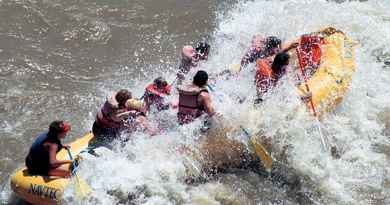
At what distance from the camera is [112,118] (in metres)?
6.93

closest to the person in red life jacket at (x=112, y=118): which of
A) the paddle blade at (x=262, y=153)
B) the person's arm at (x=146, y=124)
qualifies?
the person's arm at (x=146, y=124)

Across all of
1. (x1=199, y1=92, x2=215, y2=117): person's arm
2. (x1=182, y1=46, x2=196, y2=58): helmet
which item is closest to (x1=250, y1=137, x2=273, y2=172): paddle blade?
(x1=199, y1=92, x2=215, y2=117): person's arm

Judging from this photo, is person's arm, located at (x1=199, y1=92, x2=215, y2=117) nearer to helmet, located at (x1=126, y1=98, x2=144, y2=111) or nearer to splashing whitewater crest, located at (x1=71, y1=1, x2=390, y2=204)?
splashing whitewater crest, located at (x1=71, y1=1, x2=390, y2=204)

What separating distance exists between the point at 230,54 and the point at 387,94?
8.82 ft

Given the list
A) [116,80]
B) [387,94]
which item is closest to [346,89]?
[387,94]

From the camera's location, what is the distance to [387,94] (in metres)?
8.94

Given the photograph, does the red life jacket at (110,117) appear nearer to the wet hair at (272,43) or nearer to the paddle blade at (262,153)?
the paddle blade at (262,153)

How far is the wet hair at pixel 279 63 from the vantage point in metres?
7.68

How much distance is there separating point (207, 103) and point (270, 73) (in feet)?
4.15

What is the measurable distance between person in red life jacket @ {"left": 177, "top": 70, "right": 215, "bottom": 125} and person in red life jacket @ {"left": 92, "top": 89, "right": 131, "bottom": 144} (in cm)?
70

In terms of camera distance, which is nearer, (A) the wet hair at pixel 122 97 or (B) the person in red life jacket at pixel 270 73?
(A) the wet hair at pixel 122 97

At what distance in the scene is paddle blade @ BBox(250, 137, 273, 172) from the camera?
713cm

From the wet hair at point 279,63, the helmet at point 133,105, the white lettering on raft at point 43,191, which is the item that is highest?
the wet hair at point 279,63

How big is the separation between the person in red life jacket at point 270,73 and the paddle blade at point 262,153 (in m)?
→ 0.75
